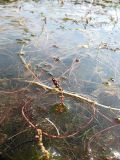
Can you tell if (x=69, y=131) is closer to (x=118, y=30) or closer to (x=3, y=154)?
(x=3, y=154)

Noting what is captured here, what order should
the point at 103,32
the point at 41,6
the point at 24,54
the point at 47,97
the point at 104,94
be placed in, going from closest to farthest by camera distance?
the point at 47,97 → the point at 104,94 → the point at 24,54 → the point at 103,32 → the point at 41,6

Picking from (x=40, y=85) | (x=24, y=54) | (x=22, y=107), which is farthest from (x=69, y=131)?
(x=24, y=54)

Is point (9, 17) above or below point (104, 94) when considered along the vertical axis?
above

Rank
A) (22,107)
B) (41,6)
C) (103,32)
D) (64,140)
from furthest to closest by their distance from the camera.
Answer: (41,6), (103,32), (22,107), (64,140)

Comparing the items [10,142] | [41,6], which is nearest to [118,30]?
[41,6]

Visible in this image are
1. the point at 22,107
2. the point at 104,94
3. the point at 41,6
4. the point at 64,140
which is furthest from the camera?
the point at 41,6

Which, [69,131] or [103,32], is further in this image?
[103,32]

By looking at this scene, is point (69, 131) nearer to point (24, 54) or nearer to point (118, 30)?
point (24, 54)
